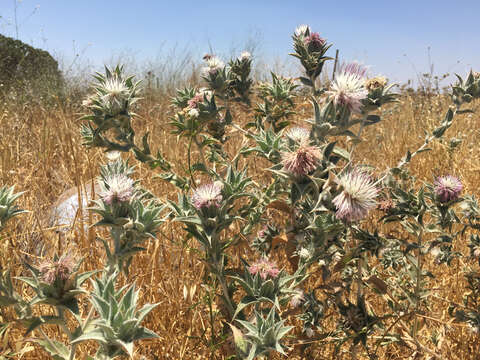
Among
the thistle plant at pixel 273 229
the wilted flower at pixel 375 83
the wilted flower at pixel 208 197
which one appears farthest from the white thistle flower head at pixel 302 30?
the wilted flower at pixel 208 197

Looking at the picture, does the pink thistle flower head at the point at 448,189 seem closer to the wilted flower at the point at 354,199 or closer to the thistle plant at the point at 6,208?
the wilted flower at the point at 354,199

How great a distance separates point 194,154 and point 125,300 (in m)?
2.31

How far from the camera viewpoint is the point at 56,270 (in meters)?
0.88

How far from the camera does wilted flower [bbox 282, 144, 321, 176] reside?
0.99m

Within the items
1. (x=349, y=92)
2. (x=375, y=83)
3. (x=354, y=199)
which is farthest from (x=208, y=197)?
(x=375, y=83)

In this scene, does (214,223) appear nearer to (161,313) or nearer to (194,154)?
(161,313)

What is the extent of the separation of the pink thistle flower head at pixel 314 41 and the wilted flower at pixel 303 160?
690mm

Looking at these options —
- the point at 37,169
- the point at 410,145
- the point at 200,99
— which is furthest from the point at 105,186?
the point at 410,145

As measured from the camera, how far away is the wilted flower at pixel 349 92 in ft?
3.43

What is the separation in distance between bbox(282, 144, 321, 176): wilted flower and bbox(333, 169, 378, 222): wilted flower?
3.4 inches

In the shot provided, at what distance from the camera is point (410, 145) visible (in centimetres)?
389

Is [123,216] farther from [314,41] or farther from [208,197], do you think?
[314,41]

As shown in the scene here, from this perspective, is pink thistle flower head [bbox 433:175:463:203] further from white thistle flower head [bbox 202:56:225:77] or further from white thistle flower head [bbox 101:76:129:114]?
white thistle flower head [bbox 101:76:129:114]

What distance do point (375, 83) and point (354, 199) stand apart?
503 mm
